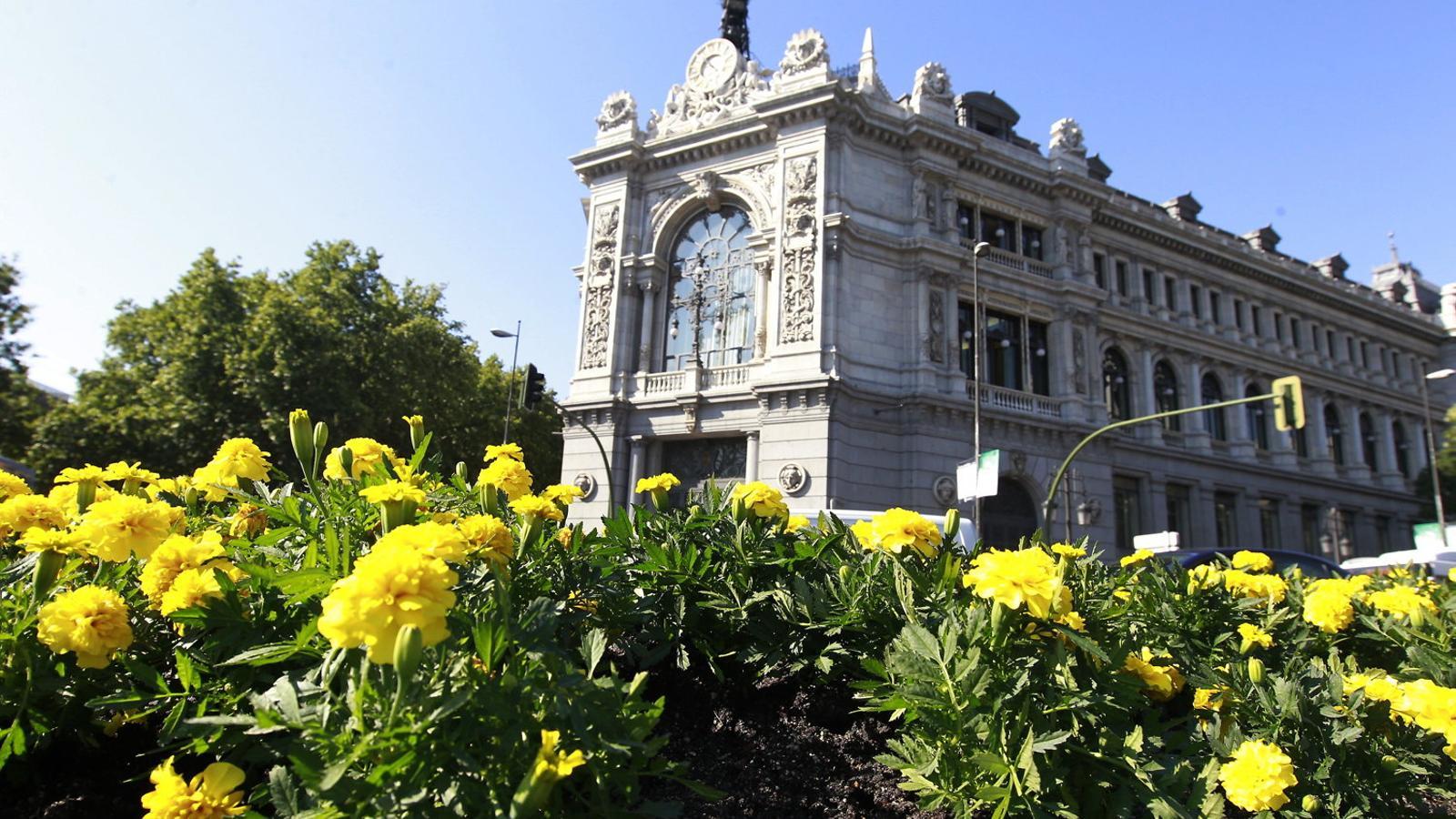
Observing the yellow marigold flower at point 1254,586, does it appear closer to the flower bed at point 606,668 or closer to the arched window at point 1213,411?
the flower bed at point 606,668

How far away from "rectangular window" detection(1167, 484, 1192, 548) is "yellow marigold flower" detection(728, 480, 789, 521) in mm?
29404

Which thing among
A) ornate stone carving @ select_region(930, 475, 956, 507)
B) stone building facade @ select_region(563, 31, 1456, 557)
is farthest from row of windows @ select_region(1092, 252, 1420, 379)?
ornate stone carving @ select_region(930, 475, 956, 507)

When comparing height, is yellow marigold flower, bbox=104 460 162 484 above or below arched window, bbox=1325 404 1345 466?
below

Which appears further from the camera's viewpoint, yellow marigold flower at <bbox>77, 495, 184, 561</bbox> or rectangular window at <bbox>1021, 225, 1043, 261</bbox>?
rectangular window at <bbox>1021, 225, 1043, 261</bbox>

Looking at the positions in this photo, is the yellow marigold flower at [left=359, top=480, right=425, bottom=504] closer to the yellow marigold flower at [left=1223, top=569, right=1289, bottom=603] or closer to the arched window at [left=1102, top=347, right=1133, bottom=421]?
the yellow marigold flower at [left=1223, top=569, right=1289, bottom=603]

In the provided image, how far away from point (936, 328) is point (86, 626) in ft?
76.8

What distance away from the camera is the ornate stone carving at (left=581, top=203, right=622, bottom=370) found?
25953 mm

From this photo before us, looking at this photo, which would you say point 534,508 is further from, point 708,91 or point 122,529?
point 708,91

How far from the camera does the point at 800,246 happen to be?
22984 mm

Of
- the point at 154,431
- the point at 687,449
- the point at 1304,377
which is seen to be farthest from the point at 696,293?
the point at 1304,377

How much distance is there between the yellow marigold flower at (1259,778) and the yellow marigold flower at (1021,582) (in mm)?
814

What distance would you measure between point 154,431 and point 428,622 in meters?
28.9

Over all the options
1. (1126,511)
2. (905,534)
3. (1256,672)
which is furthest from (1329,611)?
(1126,511)

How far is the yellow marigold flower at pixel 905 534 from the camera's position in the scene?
277 centimetres
